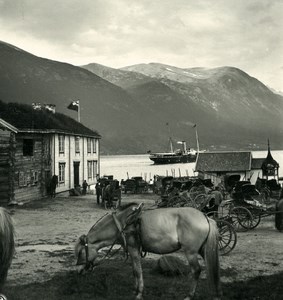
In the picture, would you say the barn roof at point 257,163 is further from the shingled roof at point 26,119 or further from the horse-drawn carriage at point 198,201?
the shingled roof at point 26,119

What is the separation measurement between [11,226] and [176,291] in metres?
3.67

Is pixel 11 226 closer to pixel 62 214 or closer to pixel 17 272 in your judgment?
pixel 17 272

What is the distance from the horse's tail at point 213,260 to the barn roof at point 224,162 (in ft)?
89.8

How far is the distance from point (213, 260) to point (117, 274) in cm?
273

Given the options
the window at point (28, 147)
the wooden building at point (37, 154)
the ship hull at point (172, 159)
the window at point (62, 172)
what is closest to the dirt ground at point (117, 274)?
the wooden building at point (37, 154)

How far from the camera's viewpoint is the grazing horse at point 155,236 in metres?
7.32

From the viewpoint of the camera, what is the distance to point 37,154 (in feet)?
98.0

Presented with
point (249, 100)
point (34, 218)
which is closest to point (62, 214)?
point (34, 218)

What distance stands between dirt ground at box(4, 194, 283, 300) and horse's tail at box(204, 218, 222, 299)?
601 mm

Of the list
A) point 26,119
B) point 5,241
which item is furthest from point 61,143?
point 5,241

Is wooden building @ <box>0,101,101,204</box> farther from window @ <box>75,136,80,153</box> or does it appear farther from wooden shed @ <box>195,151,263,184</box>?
wooden shed @ <box>195,151,263,184</box>

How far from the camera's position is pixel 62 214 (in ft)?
71.1

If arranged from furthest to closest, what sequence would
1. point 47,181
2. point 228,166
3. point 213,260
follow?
point 228,166, point 47,181, point 213,260

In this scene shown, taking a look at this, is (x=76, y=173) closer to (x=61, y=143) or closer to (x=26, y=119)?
(x=61, y=143)
